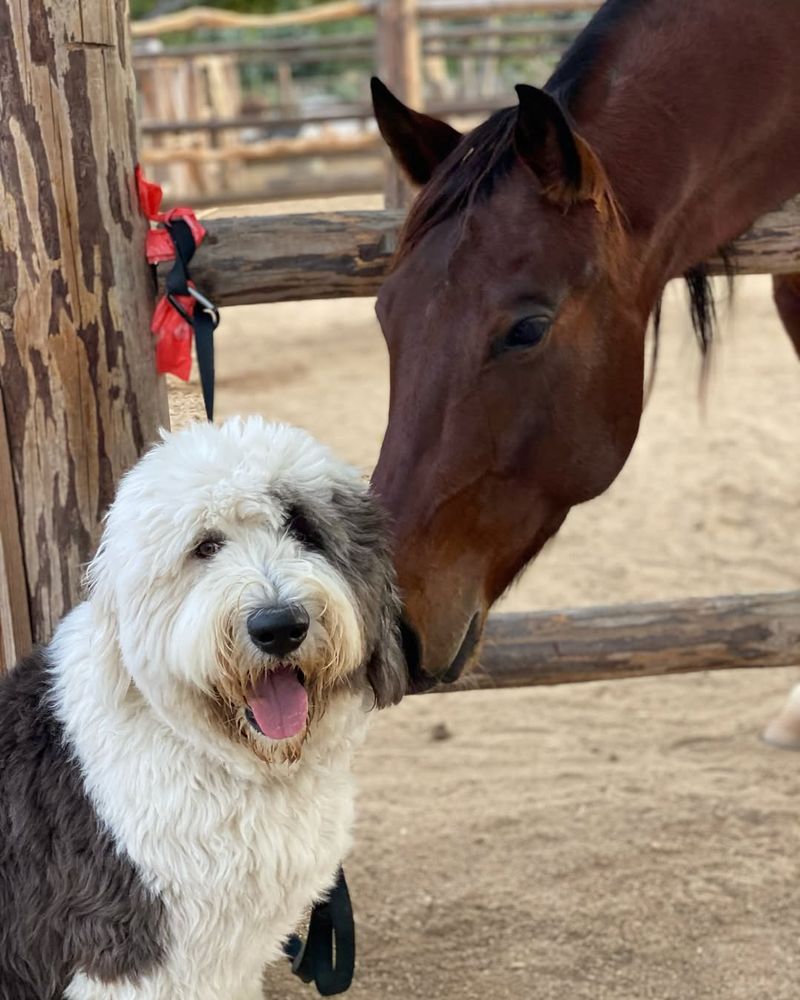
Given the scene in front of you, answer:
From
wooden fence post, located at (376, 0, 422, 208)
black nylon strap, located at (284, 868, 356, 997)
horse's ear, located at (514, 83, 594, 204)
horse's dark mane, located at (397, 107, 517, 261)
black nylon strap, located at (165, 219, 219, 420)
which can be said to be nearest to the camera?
horse's ear, located at (514, 83, 594, 204)

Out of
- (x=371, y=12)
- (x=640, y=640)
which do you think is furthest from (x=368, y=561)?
(x=371, y=12)

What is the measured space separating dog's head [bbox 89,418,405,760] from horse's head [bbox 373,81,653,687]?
215 millimetres

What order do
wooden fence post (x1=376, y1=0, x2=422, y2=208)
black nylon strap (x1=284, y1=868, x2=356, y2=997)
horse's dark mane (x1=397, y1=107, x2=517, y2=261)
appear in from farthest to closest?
wooden fence post (x1=376, y1=0, x2=422, y2=208), black nylon strap (x1=284, y1=868, x2=356, y2=997), horse's dark mane (x1=397, y1=107, x2=517, y2=261)

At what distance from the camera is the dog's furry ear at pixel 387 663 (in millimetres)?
1809

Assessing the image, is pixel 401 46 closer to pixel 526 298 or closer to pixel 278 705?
pixel 526 298

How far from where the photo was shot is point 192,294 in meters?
2.37

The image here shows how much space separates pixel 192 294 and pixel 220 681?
1.02 meters

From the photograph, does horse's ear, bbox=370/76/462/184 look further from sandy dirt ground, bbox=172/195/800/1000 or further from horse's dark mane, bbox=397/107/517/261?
sandy dirt ground, bbox=172/195/800/1000

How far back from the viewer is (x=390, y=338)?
2.09m

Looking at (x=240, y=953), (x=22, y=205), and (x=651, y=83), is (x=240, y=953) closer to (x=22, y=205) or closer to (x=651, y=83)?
(x=22, y=205)

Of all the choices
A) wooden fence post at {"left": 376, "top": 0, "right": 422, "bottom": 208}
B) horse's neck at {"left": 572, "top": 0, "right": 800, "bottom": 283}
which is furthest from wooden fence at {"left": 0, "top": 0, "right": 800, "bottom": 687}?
wooden fence post at {"left": 376, "top": 0, "right": 422, "bottom": 208}

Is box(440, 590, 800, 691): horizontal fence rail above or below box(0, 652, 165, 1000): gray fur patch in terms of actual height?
below

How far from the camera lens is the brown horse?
6.53ft

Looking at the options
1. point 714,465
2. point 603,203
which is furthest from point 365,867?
point 714,465
